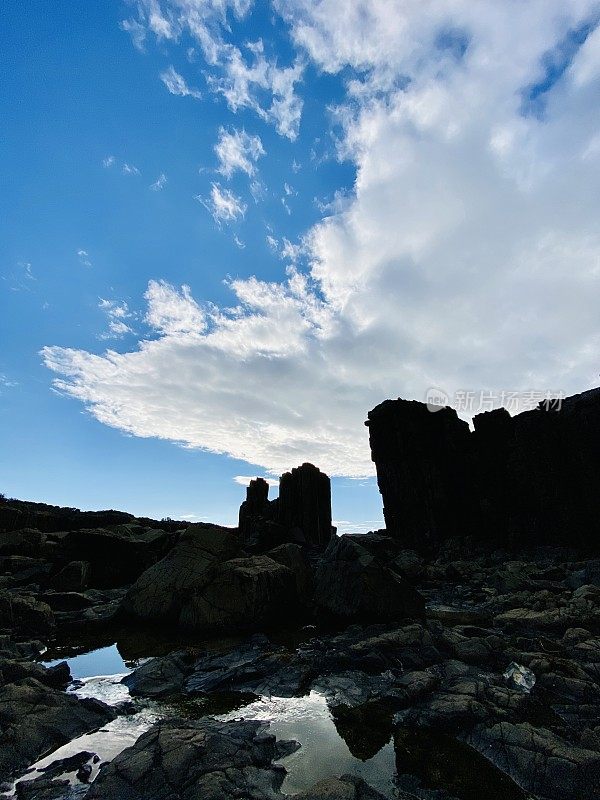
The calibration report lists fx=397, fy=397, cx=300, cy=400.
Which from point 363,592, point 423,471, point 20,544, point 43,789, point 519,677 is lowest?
point 43,789

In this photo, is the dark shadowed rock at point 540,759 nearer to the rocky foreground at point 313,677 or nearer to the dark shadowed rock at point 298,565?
the rocky foreground at point 313,677

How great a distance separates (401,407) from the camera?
6231cm

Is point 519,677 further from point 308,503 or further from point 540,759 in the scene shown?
point 308,503

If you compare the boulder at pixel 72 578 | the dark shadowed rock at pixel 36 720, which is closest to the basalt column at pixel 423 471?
the boulder at pixel 72 578

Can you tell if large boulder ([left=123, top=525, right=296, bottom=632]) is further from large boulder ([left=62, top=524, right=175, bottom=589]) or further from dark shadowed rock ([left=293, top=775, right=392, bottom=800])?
large boulder ([left=62, top=524, right=175, bottom=589])

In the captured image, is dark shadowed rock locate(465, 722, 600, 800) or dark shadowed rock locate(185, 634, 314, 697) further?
dark shadowed rock locate(185, 634, 314, 697)

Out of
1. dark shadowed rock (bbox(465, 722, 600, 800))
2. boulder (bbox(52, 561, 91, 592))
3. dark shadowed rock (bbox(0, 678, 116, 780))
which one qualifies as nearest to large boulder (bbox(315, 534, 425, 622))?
dark shadowed rock (bbox(465, 722, 600, 800))

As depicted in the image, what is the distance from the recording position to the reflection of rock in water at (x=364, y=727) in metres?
6.09

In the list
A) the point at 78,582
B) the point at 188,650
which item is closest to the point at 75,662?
the point at 188,650

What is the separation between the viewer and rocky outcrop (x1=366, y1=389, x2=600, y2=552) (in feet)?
142

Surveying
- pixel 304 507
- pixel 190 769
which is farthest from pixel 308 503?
pixel 190 769

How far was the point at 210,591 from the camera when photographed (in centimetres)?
1366

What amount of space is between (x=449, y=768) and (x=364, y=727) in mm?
1644

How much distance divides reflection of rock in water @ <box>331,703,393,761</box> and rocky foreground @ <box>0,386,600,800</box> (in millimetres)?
37
